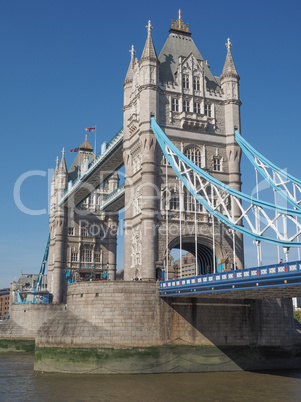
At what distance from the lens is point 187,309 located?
33.5 metres

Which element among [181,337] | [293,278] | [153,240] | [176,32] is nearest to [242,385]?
[181,337]

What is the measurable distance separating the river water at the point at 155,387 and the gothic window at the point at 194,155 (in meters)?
17.6

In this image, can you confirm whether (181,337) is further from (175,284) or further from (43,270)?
(43,270)

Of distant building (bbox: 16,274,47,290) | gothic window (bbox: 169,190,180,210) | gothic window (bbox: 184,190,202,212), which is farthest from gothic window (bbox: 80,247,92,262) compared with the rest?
gothic window (bbox: 169,190,180,210)

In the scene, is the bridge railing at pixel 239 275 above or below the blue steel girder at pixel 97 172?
below

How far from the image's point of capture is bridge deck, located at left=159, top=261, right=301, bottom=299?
2331 cm

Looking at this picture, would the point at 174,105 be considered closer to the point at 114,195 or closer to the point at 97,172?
the point at 97,172

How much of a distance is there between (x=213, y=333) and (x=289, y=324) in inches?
269

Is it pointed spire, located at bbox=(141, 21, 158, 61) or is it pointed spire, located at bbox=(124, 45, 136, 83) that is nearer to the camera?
pointed spire, located at bbox=(141, 21, 158, 61)

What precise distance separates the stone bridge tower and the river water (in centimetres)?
973

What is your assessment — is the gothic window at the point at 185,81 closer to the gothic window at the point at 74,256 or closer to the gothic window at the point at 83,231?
the gothic window at the point at 83,231

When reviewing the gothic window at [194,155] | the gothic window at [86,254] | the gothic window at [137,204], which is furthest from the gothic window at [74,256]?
the gothic window at [194,155]

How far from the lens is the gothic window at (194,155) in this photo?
136 ft

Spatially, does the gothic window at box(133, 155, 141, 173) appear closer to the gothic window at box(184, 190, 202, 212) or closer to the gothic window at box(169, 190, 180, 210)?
the gothic window at box(169, 190, 180, 210)
